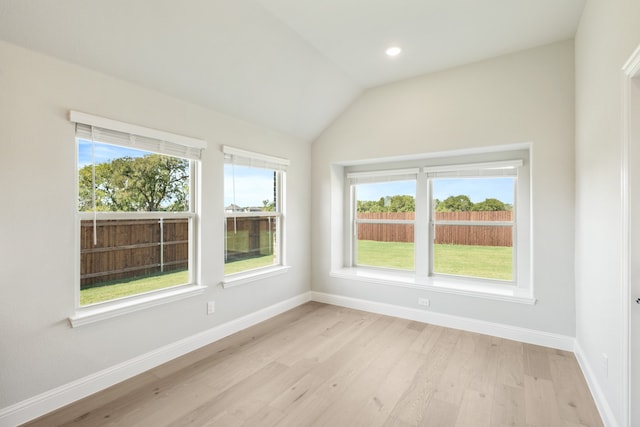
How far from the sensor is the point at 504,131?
10.8 feet

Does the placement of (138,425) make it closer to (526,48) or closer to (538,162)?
(538,162)

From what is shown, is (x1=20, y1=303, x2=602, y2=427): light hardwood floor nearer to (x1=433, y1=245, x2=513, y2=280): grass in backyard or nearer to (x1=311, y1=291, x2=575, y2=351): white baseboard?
(x1=311, y1=291, x2=575, y2=351): white baseboard

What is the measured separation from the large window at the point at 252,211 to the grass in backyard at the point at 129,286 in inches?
22.5

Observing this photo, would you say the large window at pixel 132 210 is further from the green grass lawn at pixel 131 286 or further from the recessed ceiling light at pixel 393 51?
the recessed ceiling light at pixel 393 51

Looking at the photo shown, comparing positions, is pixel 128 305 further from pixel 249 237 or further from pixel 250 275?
pixel 249 237

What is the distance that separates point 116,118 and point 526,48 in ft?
12.7

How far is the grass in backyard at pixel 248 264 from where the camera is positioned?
353 cm

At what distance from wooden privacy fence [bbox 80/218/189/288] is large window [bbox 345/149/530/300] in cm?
259

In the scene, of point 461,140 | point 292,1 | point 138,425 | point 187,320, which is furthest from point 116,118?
point 461,140

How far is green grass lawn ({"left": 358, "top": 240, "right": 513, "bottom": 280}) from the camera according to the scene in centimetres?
377

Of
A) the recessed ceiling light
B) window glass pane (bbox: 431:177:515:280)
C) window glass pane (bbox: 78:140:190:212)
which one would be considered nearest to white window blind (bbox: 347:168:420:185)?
window glass pane (bbox: 431:177:515:280)

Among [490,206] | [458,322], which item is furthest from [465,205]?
[458,322]

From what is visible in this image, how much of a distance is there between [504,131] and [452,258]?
1.67m

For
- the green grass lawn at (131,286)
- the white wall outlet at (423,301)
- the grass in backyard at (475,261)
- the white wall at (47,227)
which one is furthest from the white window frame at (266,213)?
the grass in backyard at (475,261)
